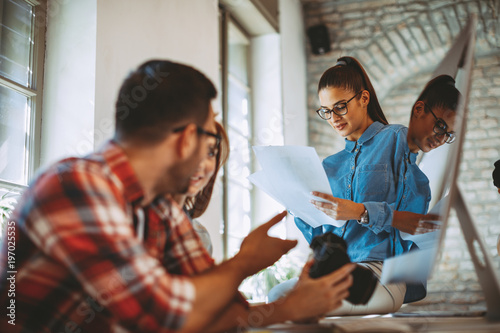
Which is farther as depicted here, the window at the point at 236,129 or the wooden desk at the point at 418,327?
the window at the point at 236,129

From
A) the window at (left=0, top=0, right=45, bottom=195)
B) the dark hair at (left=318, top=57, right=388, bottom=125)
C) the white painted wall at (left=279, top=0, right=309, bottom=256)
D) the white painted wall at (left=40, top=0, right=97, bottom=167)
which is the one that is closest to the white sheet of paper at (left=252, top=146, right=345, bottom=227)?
the dark hair at (left=318, top=57, right=388, bottom=125)

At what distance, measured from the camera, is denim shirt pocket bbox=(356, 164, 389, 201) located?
66.4 inches

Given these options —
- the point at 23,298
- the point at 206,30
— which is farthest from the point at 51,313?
the point at 206,30

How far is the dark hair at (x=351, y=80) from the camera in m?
1.86

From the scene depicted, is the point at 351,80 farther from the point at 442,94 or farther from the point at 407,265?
the point at 407,265

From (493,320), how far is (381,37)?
419 cm

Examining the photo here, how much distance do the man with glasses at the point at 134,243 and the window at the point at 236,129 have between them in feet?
8.70

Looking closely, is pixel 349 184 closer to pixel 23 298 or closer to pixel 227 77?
pixel 23 298

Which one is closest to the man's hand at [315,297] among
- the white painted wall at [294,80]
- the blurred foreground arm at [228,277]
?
the blurred foreground arm at [228,277]

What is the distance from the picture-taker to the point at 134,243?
0.81 meters

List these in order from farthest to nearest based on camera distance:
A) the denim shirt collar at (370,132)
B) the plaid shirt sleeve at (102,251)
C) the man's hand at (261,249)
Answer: the denim shirt collar at (370,132) < the man's hand at (261,249) < the plaid shirt sleeve at (102,251)

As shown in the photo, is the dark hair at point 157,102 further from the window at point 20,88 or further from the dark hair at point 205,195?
the window at point 20,88

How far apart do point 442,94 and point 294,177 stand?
2.01 feet

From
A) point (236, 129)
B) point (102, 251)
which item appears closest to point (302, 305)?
point (102, 251)
